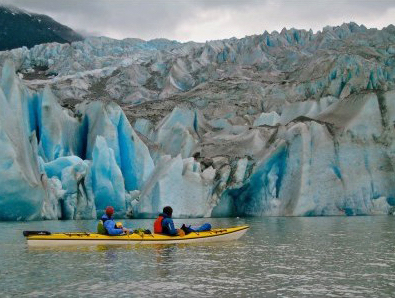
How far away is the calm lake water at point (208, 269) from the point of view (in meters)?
8.65

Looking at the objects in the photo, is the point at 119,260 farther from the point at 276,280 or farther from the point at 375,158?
the point at 375,158

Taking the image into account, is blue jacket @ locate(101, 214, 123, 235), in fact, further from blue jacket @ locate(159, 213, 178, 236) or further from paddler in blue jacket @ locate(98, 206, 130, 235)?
blue jacket @ locate(159, 213, 178, 236)

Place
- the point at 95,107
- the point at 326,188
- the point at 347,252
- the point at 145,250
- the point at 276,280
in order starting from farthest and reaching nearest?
the point at 95,107 → the point at 326,188 → the point at 145,250 → the point at 347,252 → the point at 276,280

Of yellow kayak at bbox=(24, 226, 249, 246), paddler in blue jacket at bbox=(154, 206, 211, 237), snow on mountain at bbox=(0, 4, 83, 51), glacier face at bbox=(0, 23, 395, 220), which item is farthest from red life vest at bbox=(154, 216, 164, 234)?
snow on mountain at bbox=(0, 4, 83, 51)

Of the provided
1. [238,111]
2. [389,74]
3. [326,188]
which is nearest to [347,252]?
[326,188]

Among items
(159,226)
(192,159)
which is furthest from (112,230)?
(192,159)

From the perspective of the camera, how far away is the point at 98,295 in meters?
8.28

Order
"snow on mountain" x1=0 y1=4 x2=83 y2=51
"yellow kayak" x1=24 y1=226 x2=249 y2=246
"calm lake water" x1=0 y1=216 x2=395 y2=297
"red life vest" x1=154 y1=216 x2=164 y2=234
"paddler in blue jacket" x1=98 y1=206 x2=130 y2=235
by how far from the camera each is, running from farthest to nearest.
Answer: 1. "snow on mountain" x1=0 y1=4 x2=83 y2=51
2. "red life vest" x1=154 y1=216 x2=164 y2=234
3. "paddler in blue jacket" x1=98 y1=206 x2=130 y2=235
4. "yellow kayak" x1=24 y1=226 x2=249 y2=246
5. "calm lake water" x1=0 y1=216 x2=395 y2=297

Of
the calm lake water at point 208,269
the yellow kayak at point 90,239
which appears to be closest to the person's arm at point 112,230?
the yellow kayak at point 90,239

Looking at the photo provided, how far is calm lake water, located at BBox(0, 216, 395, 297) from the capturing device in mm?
8648

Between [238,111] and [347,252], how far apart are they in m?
41.5

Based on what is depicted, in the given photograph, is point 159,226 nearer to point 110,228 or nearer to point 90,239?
point 110,228

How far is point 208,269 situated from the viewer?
1084 centimetres

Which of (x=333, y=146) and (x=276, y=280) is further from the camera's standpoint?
(x=333, y=146)
